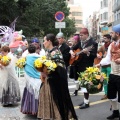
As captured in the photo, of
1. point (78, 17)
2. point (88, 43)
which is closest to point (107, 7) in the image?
point (78, 17)

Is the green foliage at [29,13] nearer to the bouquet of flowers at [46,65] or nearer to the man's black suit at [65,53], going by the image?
the man's black suit at [65,53]

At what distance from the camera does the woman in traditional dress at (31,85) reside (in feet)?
19.9

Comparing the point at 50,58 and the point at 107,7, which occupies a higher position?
the point at 107,7

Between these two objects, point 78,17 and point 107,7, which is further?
point 78,17

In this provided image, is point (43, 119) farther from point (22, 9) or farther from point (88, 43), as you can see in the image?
point (22, 9)

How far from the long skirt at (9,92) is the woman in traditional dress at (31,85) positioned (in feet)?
3.14

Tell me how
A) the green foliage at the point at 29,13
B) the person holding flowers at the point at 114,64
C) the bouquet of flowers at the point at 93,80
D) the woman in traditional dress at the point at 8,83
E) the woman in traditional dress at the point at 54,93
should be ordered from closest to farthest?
the woman in traditional dress at the point at 54,93 → the person holding flowers at the point at 114,64 → the bouquet of flowers at the point at 93,80 → the woman in traditional dress at the point at 8,83 → the green foliage at the point at 29,13

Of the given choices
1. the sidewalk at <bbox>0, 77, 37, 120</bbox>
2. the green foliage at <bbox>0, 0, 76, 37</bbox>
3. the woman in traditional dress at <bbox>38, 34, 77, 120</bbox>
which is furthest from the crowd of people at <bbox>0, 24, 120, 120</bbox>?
the green foliage at <bbox>0, 0, 76, 37</bbox>

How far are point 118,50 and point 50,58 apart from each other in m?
1.23

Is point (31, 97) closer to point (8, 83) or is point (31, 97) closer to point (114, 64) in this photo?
point (8, 83)

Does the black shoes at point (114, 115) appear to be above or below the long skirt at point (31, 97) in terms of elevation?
Result: below

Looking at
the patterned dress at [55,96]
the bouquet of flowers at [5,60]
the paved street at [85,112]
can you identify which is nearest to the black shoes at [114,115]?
the paved street at [85,112]

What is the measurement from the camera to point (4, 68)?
278 inches

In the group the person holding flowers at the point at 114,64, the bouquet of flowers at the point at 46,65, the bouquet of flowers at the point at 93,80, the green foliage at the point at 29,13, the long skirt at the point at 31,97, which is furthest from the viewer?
the green foliage at the point at 29,13
